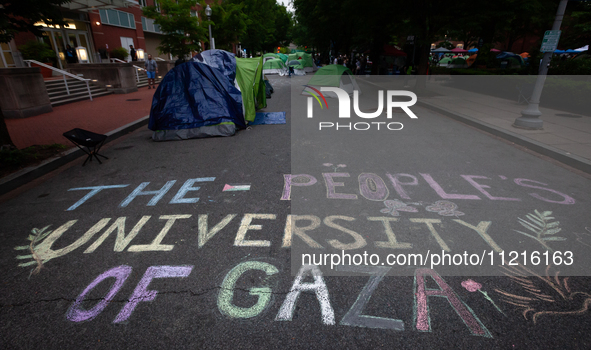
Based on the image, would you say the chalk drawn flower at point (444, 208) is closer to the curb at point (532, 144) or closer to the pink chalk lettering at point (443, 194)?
the pink chalk lettering at point (443, 194)

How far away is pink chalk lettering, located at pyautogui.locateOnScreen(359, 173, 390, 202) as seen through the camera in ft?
14.6

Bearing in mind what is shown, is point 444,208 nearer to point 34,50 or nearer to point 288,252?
point 288,252

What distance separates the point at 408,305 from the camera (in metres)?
2.51

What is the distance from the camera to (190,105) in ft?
26.6

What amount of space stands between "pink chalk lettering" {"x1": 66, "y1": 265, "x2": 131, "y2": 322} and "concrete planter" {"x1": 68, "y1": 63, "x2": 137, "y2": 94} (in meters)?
16.5

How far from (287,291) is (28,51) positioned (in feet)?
68.5

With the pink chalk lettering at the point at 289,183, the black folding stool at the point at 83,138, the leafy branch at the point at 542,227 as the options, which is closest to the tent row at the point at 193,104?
the black folding stool at the point at 83,138

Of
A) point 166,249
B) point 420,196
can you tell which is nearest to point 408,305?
point 420,196

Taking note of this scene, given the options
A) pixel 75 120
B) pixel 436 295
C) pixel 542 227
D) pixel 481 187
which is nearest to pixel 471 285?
pixel 436 295

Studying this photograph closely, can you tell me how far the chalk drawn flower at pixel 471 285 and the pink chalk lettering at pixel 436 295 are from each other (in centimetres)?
17

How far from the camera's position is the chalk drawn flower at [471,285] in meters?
2.68

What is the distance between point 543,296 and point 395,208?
1813 mm

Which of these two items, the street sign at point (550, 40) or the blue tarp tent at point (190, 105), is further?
the blue tarp tent at point (190, 105)

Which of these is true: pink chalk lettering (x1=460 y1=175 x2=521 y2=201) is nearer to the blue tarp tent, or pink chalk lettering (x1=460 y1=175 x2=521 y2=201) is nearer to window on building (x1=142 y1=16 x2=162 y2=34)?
the blue tarp tent
